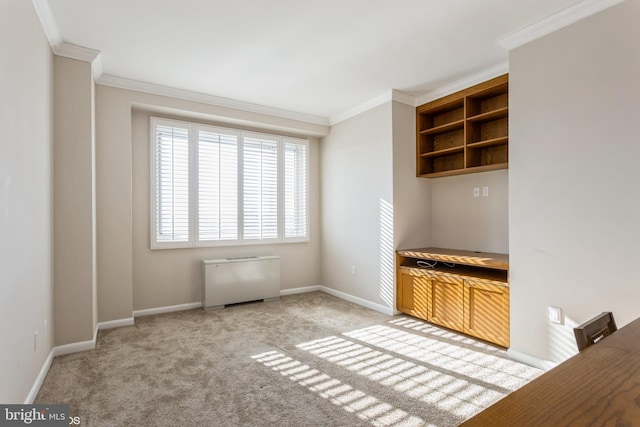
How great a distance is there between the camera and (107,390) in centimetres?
242

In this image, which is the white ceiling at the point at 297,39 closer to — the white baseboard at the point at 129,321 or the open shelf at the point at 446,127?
the open shelf at the point at 446,127

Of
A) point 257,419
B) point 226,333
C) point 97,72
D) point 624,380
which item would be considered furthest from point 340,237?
point 624,380

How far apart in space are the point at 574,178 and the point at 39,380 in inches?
167

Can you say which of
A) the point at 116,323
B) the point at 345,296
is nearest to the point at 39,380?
the point at 116,323

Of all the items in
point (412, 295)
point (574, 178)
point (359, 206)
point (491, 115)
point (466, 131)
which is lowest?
point (412, 295)

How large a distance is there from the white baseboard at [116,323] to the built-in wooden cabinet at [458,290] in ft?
10.4

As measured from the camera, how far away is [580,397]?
2.41 feet

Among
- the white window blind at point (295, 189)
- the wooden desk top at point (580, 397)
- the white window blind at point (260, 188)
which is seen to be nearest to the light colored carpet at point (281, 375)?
the wooden desk top at point (580, 397)

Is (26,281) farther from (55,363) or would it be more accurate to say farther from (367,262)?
(367,262)

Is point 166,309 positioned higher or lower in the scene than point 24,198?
lower

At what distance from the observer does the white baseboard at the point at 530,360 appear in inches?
105

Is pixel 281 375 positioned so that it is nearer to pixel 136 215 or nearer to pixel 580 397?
pixel 580 397

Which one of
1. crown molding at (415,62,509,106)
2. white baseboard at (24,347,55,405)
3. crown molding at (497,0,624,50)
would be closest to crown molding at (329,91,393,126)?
crown molding at (415,62,509,106)

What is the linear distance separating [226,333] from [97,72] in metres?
3.06
